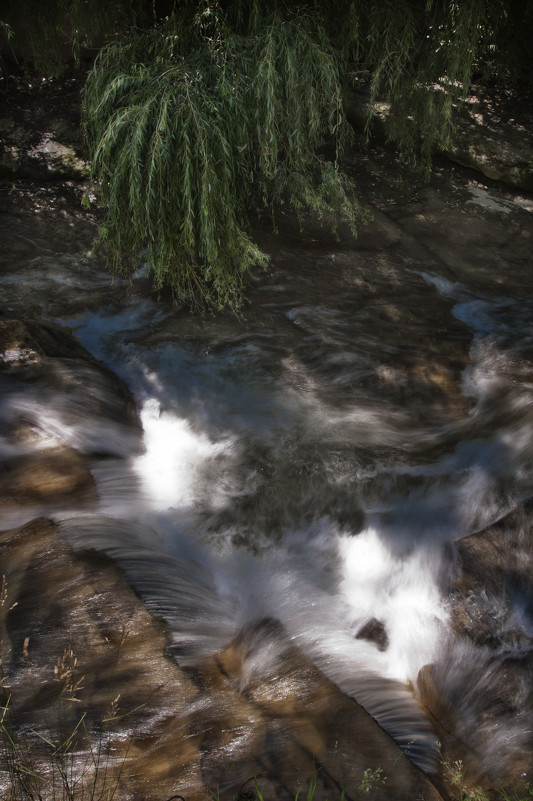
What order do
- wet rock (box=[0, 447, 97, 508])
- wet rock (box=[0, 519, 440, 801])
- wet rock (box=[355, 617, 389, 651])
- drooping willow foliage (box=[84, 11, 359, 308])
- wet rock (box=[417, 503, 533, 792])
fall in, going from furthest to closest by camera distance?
drooping willow foliage (box=[84, 11, 359, 308])
wet rock (box=[0, 447, 97, 508])
wet rock (box=[355, 617, 389, 651])
wet rock (box=[417, 503, 533, 792])
wet rock (box=[0, 519, 440, 801])

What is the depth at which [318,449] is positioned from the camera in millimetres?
4340

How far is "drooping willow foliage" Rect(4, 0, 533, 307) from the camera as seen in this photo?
182 inches

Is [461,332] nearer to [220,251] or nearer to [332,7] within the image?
[220,251]

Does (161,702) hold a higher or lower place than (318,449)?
lower

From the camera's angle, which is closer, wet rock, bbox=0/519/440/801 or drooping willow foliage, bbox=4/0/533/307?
wet rock, bbox=0/519/440/801

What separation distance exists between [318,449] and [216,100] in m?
2.86

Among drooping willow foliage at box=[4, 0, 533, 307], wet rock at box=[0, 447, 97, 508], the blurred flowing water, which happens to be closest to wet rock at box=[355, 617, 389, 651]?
the blurred flowing water

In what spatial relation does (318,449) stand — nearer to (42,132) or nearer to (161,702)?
(161,702)

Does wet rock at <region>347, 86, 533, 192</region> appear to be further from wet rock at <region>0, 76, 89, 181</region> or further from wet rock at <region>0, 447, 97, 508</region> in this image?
wet rock at <region>0, 447, 97, 508</region>

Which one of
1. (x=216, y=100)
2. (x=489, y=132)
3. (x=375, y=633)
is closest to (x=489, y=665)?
(x=375, y=633)

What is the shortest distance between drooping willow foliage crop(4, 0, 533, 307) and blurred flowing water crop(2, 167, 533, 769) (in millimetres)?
664

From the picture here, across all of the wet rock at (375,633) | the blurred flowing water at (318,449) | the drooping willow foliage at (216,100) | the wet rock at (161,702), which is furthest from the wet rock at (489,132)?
the wet rock at (161,702)

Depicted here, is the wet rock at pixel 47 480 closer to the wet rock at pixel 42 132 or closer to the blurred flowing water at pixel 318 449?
the blurred flowing water at pixel 318 449

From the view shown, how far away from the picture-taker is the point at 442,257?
21.1 ft
